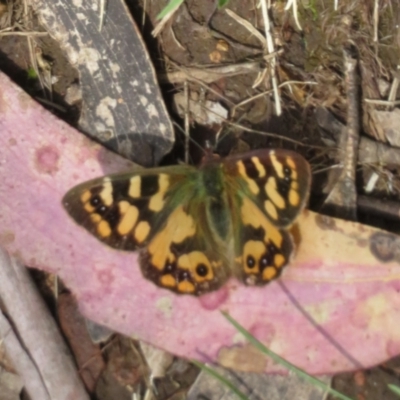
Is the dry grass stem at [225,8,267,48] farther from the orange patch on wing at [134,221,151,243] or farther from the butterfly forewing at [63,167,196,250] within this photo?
the orange patch on wing at [134,221,151,243]

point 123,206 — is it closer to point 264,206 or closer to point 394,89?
point 264,206

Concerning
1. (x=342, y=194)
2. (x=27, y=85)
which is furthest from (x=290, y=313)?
(x=27, y=85)

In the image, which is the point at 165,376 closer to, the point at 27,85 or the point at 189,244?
the point at 189,244

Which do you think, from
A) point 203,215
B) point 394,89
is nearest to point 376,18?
point 394,89

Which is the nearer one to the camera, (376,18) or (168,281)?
(168,281)

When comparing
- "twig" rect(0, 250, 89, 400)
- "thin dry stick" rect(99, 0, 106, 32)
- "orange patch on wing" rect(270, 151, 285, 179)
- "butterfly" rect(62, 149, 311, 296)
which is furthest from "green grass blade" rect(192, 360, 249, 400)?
"thin dry stick" rect(99, 0, 106, 32)

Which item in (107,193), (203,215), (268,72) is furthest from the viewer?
(268,72)

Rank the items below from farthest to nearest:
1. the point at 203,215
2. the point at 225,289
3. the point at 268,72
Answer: the point at 268,72, the point at 225,289, the point at 203,215
